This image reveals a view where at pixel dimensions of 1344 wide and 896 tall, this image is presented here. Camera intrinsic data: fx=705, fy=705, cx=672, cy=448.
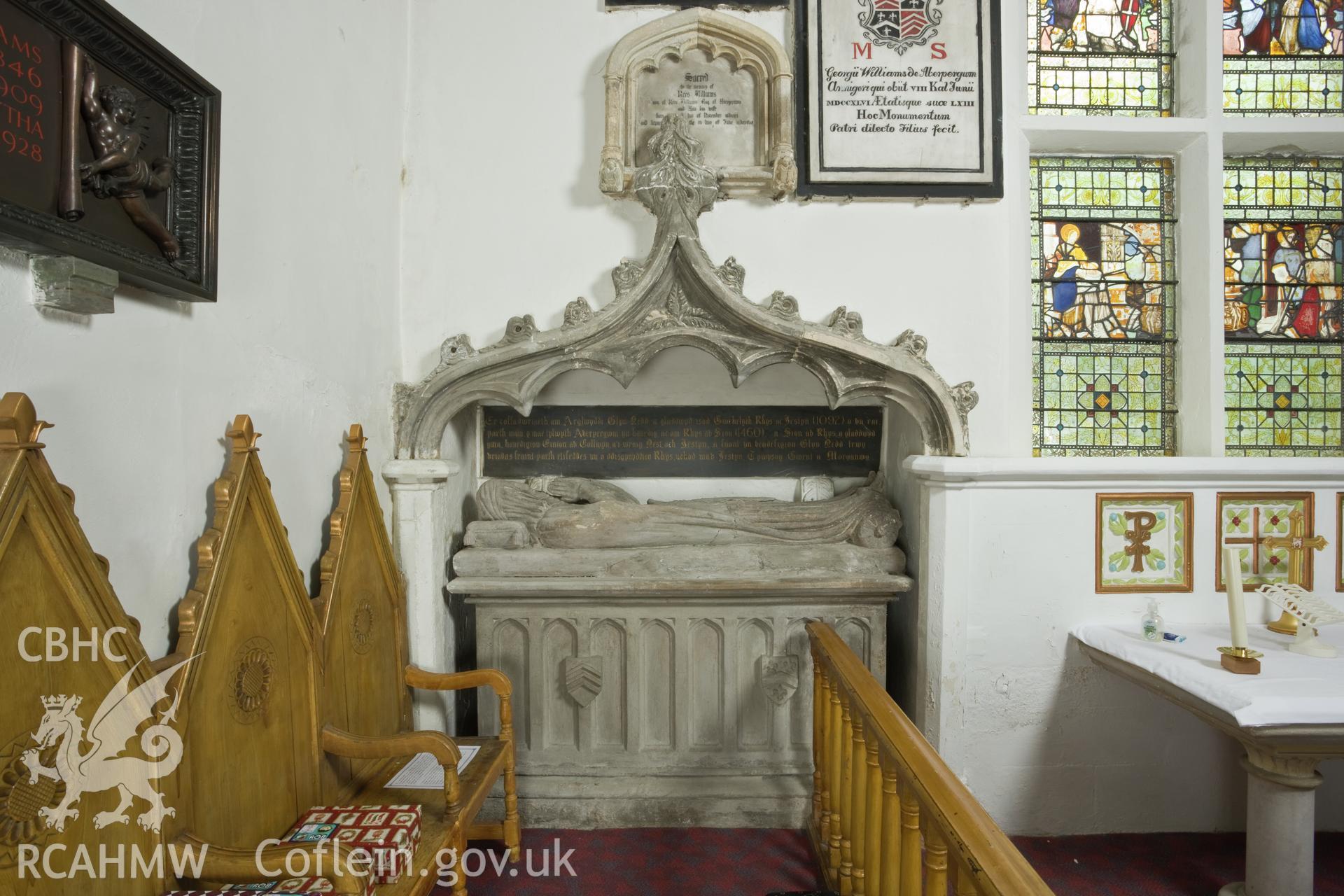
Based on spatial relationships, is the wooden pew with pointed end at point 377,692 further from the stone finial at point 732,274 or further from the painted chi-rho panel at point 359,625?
the stone finial at point 732,274

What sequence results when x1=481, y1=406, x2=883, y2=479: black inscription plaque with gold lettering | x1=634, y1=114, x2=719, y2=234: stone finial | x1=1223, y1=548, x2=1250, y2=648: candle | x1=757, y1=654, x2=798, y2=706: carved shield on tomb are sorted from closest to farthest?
x1=1223, y1=548, x2=1250, y2=648: candle → x1=634, y1=114, x2=719, y2=234: stone finial → x1=757, y1=654, x2=798, y2=706: carved shield on tomb → x1=481, y1=406, x2=883, y2=479: black inscription plaque with gold lettering

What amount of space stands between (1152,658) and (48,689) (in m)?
3.18

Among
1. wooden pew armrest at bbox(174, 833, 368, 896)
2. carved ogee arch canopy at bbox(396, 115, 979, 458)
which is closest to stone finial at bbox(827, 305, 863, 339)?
carved ogee arch canopy at bbox(396, 115, 979, 458)

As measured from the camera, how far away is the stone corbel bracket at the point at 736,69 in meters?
3.00

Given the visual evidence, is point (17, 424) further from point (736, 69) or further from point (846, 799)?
point (736, 69)

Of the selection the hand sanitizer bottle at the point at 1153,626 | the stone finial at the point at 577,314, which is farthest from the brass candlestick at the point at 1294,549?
the stone finial at the point at 577,314

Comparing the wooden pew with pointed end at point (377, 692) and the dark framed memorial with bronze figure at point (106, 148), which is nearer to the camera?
the dark framed memorial with bronze figure at point (106, 148)

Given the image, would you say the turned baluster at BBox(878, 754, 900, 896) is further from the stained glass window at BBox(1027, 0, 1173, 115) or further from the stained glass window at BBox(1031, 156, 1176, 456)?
the stained glass window at BBox(1027, 0, 1173, 115)

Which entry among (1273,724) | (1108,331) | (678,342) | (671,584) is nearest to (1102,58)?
(1108,331)

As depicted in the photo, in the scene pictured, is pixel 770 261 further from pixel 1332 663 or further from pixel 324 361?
pixel 1332 663

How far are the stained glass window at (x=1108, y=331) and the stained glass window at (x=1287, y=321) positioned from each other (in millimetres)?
325

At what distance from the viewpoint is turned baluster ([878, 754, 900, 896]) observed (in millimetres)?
1853

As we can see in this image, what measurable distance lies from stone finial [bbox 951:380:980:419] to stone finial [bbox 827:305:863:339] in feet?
1.53

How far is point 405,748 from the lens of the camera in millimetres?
2152
